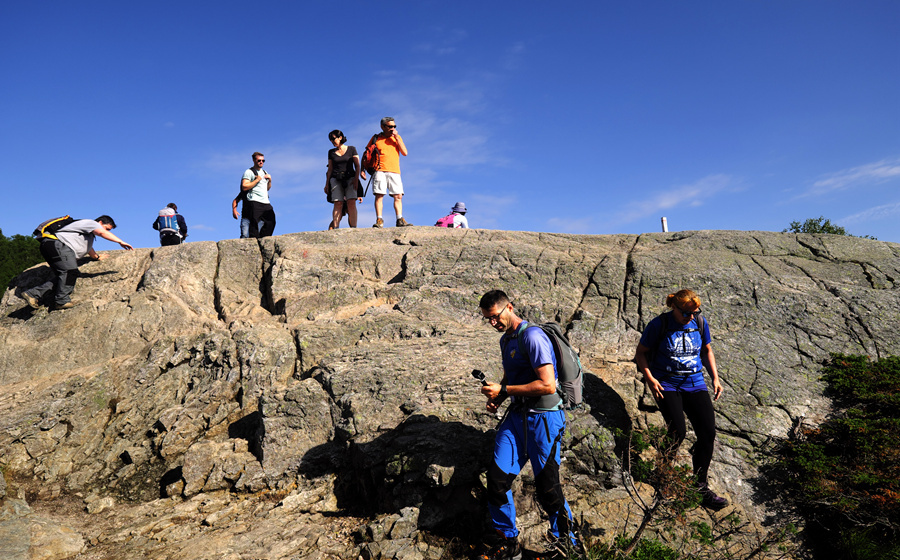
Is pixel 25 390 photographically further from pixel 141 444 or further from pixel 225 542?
pixel 225 542

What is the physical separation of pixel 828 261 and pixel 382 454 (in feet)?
39.3

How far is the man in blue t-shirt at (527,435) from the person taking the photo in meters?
5.90

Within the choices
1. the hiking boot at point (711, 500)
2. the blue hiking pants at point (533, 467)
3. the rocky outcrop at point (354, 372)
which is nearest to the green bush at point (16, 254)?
the rocky outcrop at point (354, 372)

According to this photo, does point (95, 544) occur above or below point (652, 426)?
below

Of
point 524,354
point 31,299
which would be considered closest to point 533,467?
point 524,354

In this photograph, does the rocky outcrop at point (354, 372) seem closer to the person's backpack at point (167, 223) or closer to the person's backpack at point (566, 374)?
the person's backpack at point (167, 223)

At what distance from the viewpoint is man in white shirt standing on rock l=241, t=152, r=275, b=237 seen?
50.1ft

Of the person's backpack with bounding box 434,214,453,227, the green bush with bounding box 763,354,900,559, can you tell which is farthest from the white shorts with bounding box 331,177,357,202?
the green bush with bounding box 763,354,900,559

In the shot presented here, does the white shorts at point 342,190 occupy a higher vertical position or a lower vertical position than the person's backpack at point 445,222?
higher

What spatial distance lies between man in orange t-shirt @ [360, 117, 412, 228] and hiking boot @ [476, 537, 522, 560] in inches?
443

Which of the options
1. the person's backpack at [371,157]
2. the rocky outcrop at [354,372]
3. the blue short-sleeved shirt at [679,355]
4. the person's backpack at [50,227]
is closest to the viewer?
the blue short-sleeved shirt at [679,355]

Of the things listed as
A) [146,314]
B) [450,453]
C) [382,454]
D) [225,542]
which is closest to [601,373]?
[450,453]

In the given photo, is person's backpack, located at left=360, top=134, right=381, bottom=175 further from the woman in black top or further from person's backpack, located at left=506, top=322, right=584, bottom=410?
person's backpack, located at left=506, top=322, right=584, bottom=410

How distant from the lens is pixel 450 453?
7.47 metres
